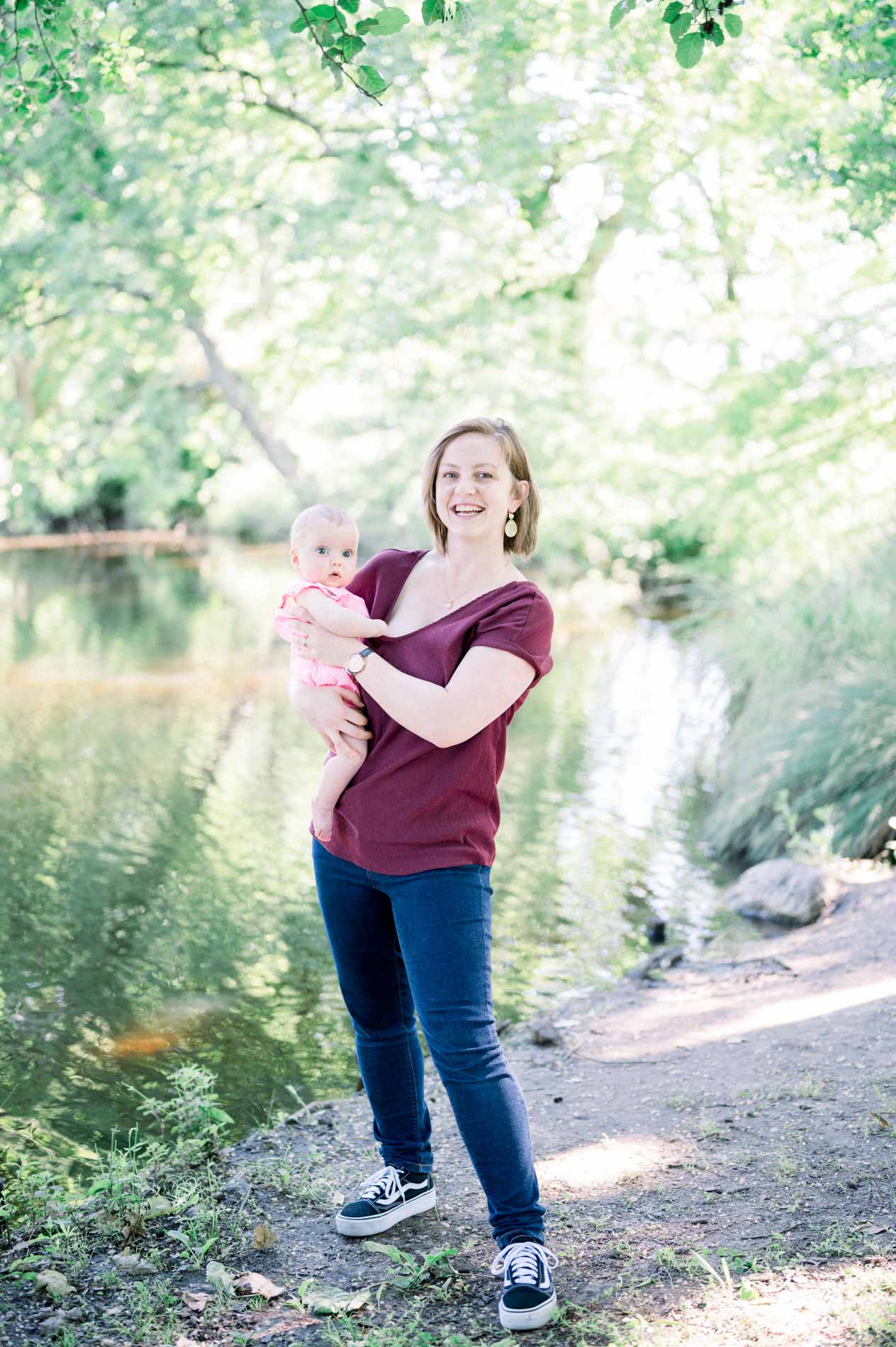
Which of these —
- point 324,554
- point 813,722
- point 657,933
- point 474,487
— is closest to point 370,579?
point 324,554

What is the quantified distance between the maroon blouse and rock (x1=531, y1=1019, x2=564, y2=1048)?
2.19 metres

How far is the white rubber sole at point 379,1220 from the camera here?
9.80ft

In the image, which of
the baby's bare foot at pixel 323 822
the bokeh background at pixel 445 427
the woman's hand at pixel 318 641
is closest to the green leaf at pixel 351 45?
the bokeh background at pixel 445 427

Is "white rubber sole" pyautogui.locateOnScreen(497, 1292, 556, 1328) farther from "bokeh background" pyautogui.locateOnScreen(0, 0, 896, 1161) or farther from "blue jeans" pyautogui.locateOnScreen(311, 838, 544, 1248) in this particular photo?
"bokeh background" pyautogui.locateOnScreen(0, 0, 896, 1161)

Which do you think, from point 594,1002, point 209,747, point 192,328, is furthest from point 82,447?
point 594,1002

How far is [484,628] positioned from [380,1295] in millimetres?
1493

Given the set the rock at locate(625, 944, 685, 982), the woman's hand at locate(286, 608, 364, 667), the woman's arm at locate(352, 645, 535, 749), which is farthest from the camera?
the rock at locate(625, 944, 685, 982)

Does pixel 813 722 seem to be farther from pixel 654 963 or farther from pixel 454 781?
pixel 454 781

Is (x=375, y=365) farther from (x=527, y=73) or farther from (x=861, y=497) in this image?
(x=861, y=497)

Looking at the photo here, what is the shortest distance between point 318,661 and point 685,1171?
5.81 feet

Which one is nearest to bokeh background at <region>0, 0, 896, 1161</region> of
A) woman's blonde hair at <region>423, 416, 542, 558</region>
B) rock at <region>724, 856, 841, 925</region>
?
rock at <region>724, 856, 841, 925</region>

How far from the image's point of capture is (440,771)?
262 cm

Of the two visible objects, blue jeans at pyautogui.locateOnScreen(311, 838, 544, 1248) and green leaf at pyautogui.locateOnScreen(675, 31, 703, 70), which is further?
green leaf at pyautogui.locateOnScreen(675, 31, 703, 70)

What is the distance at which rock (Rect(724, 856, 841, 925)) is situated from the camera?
610 cm
